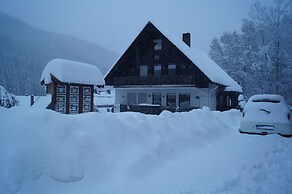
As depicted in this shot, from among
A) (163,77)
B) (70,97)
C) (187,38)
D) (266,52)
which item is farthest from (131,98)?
(266,52)

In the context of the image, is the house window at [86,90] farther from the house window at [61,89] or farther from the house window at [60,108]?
the house window at [60,108]

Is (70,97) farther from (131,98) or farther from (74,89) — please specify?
(131,98)

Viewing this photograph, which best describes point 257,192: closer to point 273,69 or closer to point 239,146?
point 239,146

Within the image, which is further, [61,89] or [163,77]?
[163,77]

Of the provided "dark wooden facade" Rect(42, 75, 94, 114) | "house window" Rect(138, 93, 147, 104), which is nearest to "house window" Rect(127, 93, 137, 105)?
"house window" Rect(138, 93, 147, 104)

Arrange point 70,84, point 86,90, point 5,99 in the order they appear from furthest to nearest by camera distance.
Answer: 1. point 86,90
2. point 70,84
3. point 5,99

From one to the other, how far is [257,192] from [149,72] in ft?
67.7

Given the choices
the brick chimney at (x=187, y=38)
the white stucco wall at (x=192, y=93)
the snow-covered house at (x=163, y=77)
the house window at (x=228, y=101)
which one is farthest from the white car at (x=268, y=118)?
the house window at (x=228, y=101)

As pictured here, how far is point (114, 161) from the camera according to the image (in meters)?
3.76

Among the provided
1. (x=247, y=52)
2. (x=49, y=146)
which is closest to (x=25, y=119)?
(x=49, y=146)

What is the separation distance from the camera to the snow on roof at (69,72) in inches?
504

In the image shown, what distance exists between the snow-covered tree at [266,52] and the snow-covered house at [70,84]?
22543 mm

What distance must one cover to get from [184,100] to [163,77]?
3348 millimetres

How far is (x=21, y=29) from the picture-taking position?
350 ft
